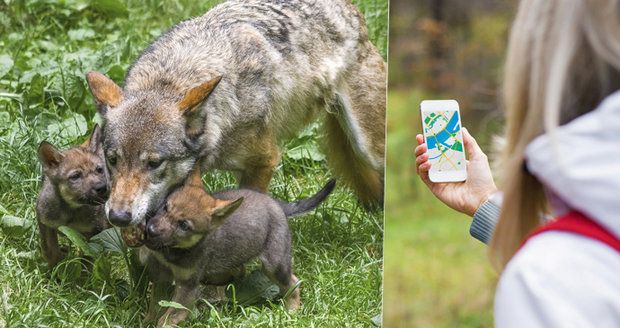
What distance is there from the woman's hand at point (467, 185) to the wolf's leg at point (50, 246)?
1.67 metres

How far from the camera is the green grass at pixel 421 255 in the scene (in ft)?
20.3

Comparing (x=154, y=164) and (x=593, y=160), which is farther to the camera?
(x=154, y=164)

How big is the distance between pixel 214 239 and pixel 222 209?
0.27 meters

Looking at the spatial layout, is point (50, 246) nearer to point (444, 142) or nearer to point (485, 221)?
point (444, 142)

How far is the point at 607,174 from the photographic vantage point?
56.7 inches

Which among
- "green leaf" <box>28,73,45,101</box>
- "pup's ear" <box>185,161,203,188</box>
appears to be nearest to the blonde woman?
"pup's ear" <box>185,161,203,188</box>

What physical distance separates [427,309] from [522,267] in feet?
15.8

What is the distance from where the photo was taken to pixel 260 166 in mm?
4711

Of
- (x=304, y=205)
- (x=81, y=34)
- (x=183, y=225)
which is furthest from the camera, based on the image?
(x=81, y=34)

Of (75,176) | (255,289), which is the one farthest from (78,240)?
(255,289)

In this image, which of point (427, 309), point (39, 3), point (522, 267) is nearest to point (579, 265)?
point (522, 267)

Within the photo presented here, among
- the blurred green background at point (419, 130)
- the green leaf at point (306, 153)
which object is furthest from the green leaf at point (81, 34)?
the blurred green background at point (419, 130)

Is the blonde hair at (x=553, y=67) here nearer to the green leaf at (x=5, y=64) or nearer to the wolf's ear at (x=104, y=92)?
the wolf's ear at (x=104, y=92)

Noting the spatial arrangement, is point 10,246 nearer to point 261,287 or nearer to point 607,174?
point 261,287
